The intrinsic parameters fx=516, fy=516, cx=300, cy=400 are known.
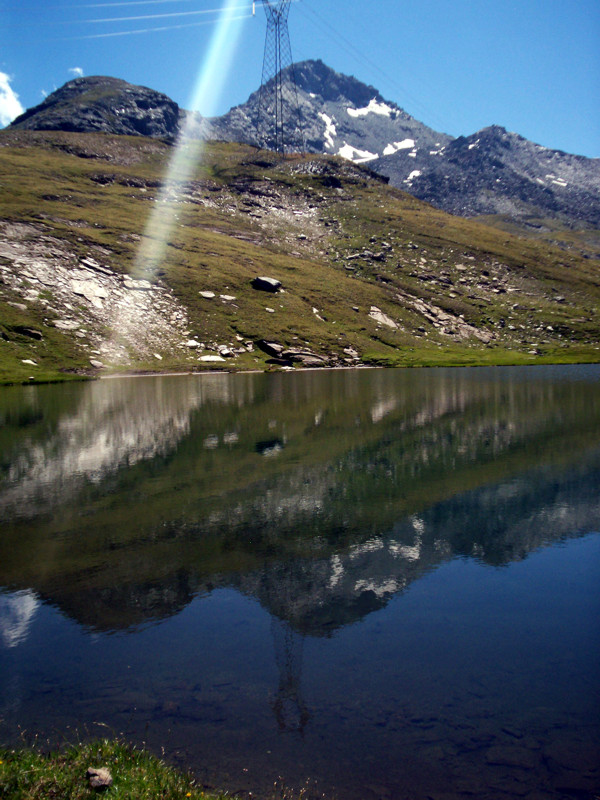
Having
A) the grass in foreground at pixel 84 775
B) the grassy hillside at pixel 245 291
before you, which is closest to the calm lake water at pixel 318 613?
the grass in foreground at pixel 84 775

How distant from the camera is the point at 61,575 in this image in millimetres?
14844

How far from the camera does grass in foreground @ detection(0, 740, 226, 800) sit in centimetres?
661

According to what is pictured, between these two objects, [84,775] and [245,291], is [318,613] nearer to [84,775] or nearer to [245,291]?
[84,775]

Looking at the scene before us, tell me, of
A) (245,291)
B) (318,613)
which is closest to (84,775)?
(318,613)

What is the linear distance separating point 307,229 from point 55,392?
143 metres

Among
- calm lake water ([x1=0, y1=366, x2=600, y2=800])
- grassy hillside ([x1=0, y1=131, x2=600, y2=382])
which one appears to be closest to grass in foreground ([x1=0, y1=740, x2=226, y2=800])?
calm lake water ([x1=0, y1=366, x2=600, y2=800])

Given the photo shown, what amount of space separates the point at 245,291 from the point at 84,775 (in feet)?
407

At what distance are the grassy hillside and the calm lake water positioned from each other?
6968 cm

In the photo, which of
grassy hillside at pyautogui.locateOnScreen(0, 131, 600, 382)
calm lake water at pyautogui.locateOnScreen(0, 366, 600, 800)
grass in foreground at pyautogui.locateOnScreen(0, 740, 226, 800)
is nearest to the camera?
grass in foreground at pyautogui.locateOnScreen(0, 740, 226, 800)

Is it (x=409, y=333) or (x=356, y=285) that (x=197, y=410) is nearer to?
(x=409, y=333)

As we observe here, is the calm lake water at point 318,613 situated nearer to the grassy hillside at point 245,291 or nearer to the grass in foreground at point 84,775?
the grass in foreground at point 84,775

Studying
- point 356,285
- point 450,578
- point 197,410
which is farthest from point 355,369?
point 450,578

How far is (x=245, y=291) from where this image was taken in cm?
12662

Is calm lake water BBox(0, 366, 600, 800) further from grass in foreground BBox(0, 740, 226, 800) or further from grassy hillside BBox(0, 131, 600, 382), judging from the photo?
grassy hillside BBox(0, 131, 600, 382)
